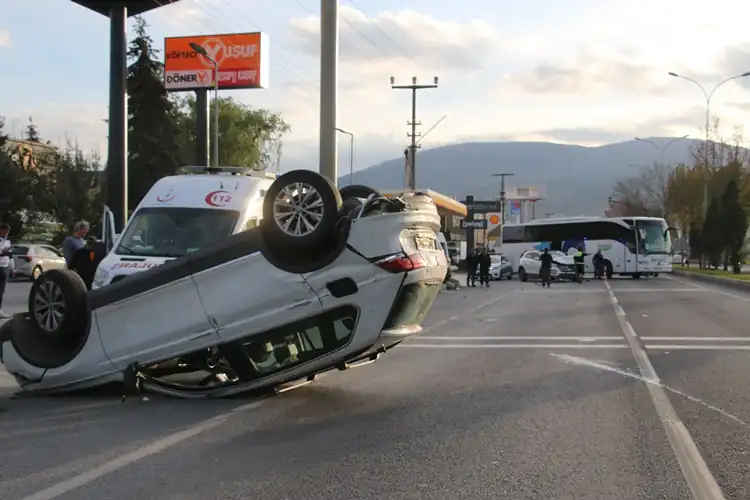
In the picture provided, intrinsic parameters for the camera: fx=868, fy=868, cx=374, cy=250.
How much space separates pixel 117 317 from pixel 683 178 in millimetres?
65573

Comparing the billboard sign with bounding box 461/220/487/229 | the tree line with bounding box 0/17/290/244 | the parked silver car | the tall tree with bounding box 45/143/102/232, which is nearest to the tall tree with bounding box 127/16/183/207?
the tree line with bounding box 0/17/290/244

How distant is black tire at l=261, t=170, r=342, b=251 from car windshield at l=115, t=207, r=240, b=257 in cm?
429

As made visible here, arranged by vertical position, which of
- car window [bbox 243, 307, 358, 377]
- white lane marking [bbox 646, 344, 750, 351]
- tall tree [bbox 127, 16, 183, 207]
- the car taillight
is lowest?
white lane marking [bbox 646, 344, 750, 351]

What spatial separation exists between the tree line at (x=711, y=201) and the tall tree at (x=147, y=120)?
35.7 meters

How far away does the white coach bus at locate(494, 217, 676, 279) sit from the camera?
46.2 m

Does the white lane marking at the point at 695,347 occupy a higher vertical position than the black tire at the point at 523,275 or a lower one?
higher

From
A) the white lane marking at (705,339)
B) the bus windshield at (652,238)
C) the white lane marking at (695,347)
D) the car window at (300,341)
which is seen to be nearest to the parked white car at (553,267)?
the bus windshield at (652,238)

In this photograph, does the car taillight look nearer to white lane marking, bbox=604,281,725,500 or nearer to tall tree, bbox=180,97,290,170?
white lane marking, bbox=604,281,725,500

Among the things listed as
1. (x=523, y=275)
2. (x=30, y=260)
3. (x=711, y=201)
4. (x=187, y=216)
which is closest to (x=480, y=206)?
(x=711, y=201)

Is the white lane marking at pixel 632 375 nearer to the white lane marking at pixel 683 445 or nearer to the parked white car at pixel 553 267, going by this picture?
the white lane marking at pixel 683 445

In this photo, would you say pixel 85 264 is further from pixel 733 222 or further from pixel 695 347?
pixel 733 222

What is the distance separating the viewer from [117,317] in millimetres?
8250

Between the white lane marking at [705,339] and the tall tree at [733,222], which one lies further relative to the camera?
the tall tree at [733,222]

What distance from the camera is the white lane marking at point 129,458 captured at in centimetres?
549
